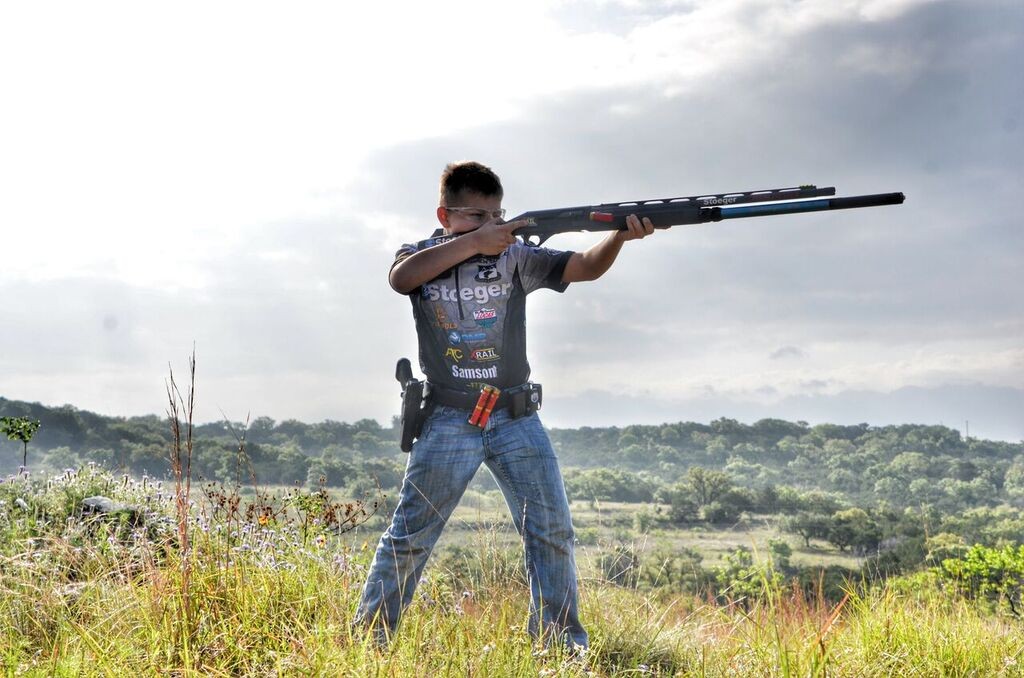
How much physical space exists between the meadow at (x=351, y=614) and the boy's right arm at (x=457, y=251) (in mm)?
1528

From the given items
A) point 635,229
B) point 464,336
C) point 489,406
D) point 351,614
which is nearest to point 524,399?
point 489,406

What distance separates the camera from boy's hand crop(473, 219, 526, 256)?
435cm

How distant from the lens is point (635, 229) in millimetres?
4449

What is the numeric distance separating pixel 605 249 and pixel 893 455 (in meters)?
66.5

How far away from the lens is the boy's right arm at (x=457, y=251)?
4355 mm

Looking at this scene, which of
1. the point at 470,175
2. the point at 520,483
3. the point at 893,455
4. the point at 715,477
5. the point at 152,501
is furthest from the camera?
the point at 893,455

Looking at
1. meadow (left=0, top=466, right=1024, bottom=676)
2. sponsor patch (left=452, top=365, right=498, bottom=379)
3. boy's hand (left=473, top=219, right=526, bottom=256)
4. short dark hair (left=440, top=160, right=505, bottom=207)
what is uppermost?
short dark hair (left=440, top=160, right=505, bottom=207)

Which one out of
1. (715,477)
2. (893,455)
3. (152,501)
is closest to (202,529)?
(152,501)

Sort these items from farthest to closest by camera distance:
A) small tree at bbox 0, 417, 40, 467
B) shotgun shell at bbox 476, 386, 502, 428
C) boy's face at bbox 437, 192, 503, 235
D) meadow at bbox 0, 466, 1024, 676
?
1. small tree at bbox 0, 417, 40, 467
2. boy's face at bbox 437, 192, 503, 235
3. shotgun shell at bbox 476, 386, 502, 428
4. meadow at bbox 0, 466, 1024, 676

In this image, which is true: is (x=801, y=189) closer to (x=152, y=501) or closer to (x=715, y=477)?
(x=152, y=501)

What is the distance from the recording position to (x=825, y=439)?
71625 millimetres

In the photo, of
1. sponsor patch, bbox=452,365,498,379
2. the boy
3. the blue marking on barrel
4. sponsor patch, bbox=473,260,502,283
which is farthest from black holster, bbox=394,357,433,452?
the blue marking on barrel

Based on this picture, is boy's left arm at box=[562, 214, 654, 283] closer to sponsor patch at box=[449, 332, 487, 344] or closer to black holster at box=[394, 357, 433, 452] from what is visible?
sponsor patch at box=[449, 332, 487, 344]

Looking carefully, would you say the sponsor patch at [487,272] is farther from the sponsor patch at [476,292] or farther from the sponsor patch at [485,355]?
the sponsor patch at [485,355]
